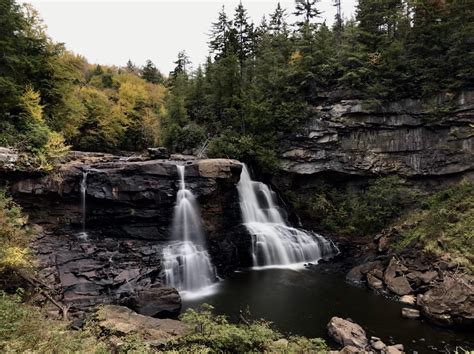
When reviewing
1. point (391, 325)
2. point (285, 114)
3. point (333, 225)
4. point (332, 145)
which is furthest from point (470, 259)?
point (285, 114)

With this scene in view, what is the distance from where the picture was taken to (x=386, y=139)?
2172 cm

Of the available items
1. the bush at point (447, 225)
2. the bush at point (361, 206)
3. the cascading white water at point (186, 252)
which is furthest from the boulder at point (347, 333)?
the bush at point (361, 206)

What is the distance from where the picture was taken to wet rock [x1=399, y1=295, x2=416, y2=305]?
1330cm

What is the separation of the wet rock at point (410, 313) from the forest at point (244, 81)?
12.8 meters

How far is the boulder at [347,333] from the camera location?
33.7 ft

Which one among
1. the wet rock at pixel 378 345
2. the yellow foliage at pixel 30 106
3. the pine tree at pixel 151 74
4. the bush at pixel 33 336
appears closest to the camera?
the bush at pixel 33 336

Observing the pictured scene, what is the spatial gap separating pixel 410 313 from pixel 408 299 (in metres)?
1.29

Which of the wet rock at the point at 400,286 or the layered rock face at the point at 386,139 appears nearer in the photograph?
the wet rock at the point at 400,286

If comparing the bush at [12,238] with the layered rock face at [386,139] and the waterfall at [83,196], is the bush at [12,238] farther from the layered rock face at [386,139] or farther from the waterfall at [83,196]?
the layered rock face at [386,139]

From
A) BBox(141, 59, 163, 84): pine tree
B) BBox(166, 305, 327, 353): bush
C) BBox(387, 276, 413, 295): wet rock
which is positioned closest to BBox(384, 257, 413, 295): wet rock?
BBox(387, 276, 413, 295): wet rock

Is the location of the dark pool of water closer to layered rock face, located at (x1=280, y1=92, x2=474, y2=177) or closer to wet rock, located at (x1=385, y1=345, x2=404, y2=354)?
wet rock, located at (x1=385, y1=345, x2=404, y2=354)

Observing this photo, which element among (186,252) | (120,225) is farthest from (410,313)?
(120,225)

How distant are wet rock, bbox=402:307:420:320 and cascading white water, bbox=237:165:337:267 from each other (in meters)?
7.20

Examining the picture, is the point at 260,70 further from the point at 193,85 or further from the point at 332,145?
the point at 332,145
